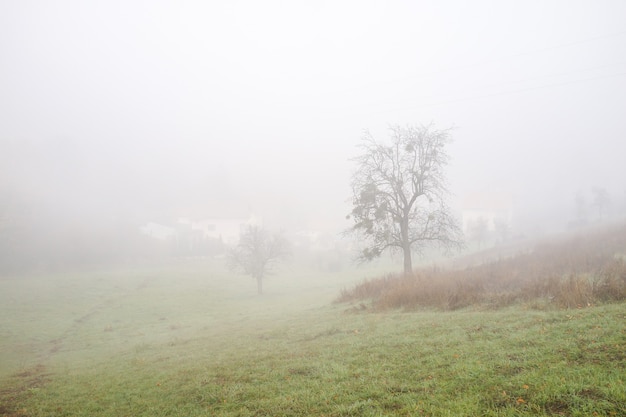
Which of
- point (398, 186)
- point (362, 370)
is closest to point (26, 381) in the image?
point (362, 370)

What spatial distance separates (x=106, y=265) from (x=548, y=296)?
223 ft

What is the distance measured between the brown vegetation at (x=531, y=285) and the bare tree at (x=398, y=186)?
502 centimetres

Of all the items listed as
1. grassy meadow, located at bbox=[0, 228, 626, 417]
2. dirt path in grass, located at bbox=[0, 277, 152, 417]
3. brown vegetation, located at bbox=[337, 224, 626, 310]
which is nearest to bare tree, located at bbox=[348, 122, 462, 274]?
brown vegetation, located at bbox=[337, 224, 626, 310]

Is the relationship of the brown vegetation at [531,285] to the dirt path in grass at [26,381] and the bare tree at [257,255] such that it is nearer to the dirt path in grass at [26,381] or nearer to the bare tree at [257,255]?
the dirt path in grass at [26,381]

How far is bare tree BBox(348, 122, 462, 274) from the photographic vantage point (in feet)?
90.6

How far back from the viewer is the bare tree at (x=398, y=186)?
27625mm

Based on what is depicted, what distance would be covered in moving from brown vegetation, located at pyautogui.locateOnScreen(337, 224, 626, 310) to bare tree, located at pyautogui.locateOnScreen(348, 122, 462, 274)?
16.5ft

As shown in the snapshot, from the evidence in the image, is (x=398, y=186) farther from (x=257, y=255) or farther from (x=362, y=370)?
(x=257, y=255)

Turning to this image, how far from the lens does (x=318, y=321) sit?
1719cm

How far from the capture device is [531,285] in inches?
560

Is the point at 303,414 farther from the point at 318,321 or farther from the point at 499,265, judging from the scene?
the point at 499,265

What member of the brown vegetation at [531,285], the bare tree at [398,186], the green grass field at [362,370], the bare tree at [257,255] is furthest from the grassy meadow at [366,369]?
the bare tree at [257,255]

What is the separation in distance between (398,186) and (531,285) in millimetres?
14778

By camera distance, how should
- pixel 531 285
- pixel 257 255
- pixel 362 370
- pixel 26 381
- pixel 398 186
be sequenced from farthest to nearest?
pixel 257 255
pixel 398 186
pixel 531 285
pixel 26 381
pixel 362 370
